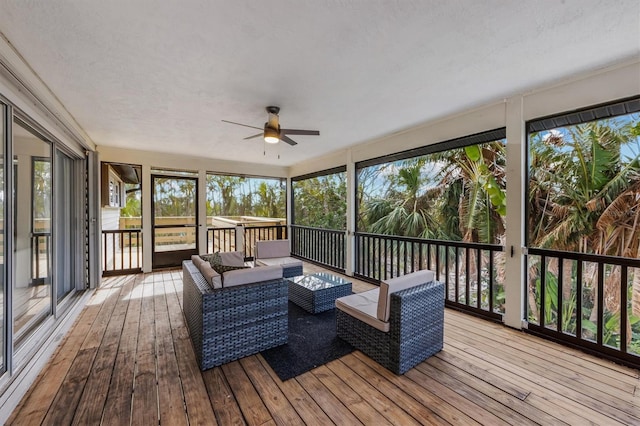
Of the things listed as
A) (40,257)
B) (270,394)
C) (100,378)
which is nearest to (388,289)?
(270,394)

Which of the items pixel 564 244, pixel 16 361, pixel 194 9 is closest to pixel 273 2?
pixel 194 9

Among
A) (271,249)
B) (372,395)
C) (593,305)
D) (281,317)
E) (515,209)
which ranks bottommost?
(372,395)

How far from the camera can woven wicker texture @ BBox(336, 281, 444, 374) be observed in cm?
208

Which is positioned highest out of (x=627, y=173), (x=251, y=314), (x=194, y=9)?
(x=194, y=9)

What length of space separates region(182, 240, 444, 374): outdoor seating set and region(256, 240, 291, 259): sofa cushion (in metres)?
1.98

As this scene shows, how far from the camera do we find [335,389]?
193 cm

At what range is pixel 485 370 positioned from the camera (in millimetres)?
2164

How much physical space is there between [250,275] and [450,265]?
140 inches

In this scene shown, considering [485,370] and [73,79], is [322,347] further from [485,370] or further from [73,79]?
[73,79]

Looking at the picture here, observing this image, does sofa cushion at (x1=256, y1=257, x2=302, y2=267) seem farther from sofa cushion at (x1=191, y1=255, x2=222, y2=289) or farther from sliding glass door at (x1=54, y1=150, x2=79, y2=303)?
sliding glass door at (x1=54, y1=150, x2=79, y2=303)

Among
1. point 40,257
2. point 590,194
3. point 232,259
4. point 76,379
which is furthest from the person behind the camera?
point 232,259

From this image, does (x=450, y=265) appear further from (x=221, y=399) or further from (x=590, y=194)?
(x=221, y=399)

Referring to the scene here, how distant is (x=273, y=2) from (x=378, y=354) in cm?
264

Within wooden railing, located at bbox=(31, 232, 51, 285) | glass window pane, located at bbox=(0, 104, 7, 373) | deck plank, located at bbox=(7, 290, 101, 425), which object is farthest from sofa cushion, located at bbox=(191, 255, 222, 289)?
wooden railing, located at bbox=(31, 232, 51, 285)
